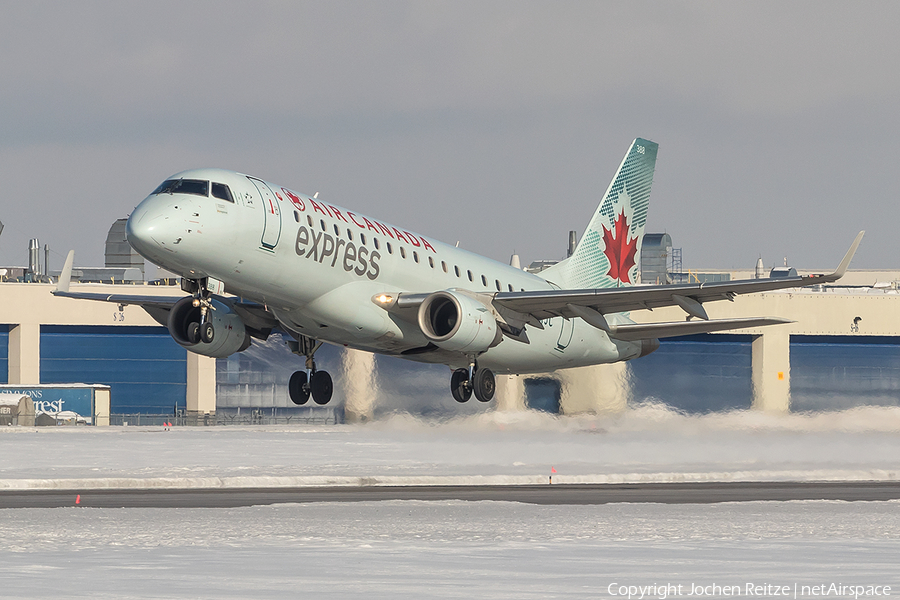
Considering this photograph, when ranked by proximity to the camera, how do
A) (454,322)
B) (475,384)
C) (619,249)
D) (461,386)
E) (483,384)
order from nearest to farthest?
(454,322) → (475,384) → (483,384) → (461,386) → (619,249)

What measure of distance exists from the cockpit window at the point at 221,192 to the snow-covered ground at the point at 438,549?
7.99 m

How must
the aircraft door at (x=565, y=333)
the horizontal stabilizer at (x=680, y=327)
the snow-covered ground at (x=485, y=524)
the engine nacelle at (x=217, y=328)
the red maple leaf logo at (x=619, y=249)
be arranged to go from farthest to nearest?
the red maple leaf logo at (x=619, y=249), the aircraft door at (x=565, y=333), the horizontal stabilizer at (x=680, y=327), the engine nacelle at (x=217, y=328), the snow-covered ground at (x=485, y=524)

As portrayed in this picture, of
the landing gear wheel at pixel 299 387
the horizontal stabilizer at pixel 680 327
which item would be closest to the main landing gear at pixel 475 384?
the landing gear wheel at pixel 299 387

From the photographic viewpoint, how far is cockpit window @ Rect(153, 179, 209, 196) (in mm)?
30281

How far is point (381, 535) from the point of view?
2212 centimetres

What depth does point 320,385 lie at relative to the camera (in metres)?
40.3

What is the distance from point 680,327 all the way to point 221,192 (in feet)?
55.4

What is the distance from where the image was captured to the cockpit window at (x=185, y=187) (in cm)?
3028

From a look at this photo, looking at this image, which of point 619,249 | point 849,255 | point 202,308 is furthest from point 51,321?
point 849,255

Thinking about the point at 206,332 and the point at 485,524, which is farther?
the point at 206,332

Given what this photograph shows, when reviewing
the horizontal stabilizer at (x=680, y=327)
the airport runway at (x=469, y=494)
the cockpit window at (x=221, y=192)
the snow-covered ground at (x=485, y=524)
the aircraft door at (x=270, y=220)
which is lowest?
the airport runway at (x=469, y=494)

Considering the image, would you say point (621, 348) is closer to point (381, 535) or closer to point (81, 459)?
point (81, 459)

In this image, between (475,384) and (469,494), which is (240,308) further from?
(469,494)

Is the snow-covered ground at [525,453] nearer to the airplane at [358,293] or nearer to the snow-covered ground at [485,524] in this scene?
the snow-covered ground at [485,524]
